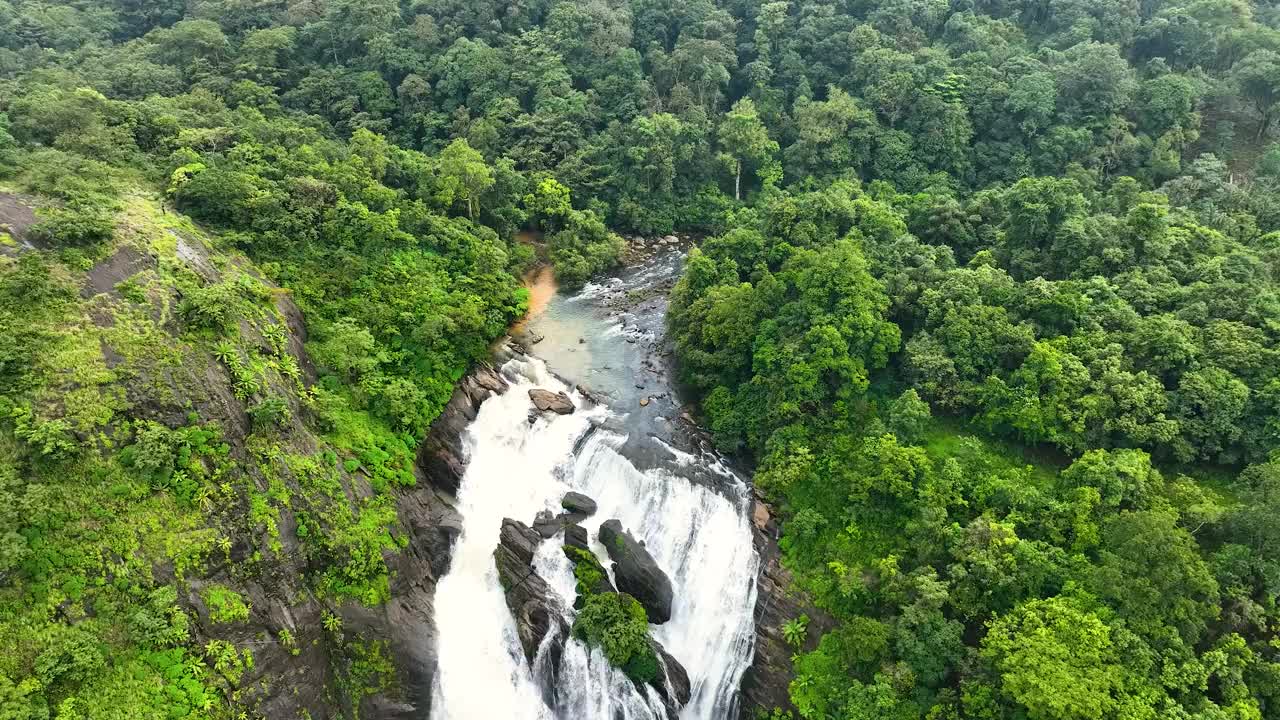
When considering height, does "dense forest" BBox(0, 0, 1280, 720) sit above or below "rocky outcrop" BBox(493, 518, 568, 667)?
above

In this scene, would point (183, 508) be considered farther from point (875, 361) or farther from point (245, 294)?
point (875, 361)

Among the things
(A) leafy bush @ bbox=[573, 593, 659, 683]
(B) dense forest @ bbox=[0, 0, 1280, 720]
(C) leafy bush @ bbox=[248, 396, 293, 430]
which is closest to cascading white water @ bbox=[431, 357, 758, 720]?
(A) leafy bush @ bbox=[573, 593, 659, 683]

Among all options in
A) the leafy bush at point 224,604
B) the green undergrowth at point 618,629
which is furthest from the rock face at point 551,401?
A: the leafy bush at point 224,604

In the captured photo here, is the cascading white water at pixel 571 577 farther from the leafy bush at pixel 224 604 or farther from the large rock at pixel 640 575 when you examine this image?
the leafy bush at pixel 224 604

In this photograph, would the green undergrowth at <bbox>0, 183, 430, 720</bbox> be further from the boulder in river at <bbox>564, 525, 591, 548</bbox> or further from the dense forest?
the boulder in river at <bbox>564, 525, 591, 548</bbox>

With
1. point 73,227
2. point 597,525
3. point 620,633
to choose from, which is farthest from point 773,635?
point 73,227

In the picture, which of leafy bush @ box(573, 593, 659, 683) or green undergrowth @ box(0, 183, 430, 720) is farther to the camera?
leafy bush @ box(573, 593, 659, 683)

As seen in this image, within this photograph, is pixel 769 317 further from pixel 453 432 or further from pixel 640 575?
pixel 453 432
